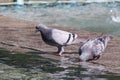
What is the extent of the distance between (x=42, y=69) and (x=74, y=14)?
8327 mm

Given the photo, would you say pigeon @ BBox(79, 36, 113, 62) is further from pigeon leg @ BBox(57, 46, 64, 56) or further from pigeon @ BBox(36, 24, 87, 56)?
pigeon leg @ BBox(57, 46, 64, 56)

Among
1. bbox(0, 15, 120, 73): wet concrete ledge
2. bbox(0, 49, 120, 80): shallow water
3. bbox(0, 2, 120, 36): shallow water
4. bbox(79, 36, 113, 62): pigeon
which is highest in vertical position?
bbox(79, 36, 113, 62): pigeon

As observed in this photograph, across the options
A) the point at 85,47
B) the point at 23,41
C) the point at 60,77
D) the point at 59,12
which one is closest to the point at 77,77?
the point at 60,77

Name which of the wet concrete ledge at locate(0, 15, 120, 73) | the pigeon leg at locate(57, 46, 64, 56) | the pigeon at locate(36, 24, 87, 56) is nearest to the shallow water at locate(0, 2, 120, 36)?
the wet concrete ledge at locate(0, 15, 120, 73)

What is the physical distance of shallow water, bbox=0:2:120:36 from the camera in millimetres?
11406

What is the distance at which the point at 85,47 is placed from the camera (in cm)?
587

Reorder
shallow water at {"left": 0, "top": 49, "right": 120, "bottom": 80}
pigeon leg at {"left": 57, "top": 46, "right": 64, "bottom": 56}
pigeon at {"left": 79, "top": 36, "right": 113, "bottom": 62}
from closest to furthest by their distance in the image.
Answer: shallow water at {"left": 0, "top": 49, "right": 120, "bottom": 80} → pigeon at {"left": 79, "top": 36, "right": 113, "bottom": 62} → pigeon leg at {"left": 57, "top": 46, "right": 64, "bottom": 56}

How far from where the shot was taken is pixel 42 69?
19.2ft

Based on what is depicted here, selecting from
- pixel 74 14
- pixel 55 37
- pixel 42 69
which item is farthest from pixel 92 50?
pixel 74 14

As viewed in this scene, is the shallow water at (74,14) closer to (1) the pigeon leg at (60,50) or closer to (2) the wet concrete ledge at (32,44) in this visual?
(2) the wet concrete ledge at (32,44)

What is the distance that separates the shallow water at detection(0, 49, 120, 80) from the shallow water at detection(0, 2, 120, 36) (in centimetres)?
401

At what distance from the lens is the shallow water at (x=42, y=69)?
545 centimetres

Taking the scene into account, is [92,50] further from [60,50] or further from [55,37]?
[60,50]

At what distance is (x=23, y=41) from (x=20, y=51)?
2.40 ft
